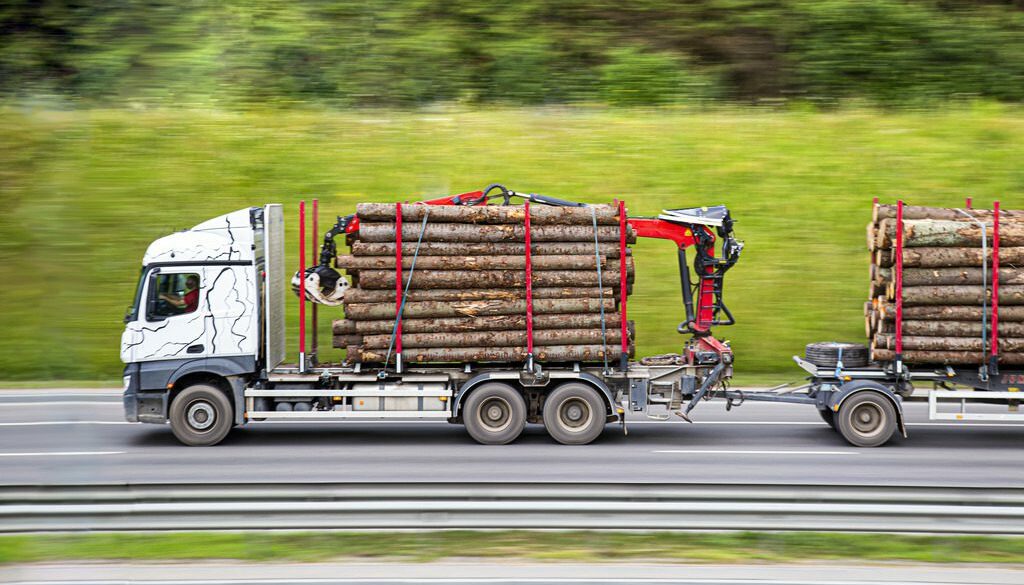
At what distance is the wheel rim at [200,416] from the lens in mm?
13695

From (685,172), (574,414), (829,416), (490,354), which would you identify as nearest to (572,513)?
(574,414)

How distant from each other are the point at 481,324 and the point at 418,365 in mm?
1041

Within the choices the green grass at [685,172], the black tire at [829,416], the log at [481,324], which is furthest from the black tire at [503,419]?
the green grass at [685,172]

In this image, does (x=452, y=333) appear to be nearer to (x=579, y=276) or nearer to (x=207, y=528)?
(x=579, y=276)

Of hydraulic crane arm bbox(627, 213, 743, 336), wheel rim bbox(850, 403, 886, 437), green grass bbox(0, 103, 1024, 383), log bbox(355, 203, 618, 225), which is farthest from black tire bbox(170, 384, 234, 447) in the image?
wheel rim bbox(850, 403, 886, 437)

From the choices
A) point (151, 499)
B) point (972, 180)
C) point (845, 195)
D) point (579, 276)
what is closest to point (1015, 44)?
point (972, 180)

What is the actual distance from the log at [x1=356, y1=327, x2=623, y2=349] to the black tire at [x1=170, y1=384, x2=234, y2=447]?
6.66ft

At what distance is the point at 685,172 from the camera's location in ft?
80.0

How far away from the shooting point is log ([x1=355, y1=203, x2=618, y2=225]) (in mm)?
13930

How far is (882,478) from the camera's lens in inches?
460

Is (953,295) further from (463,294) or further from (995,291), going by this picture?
(463,294)

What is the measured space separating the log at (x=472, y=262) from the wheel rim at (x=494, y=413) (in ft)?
5.84

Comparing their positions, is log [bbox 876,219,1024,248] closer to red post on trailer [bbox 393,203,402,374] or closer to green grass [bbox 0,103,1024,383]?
red post on trailer [bbox 393,203,402,374]

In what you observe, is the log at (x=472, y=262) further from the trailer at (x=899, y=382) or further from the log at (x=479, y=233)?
the trailer at (x=899, y=382)
